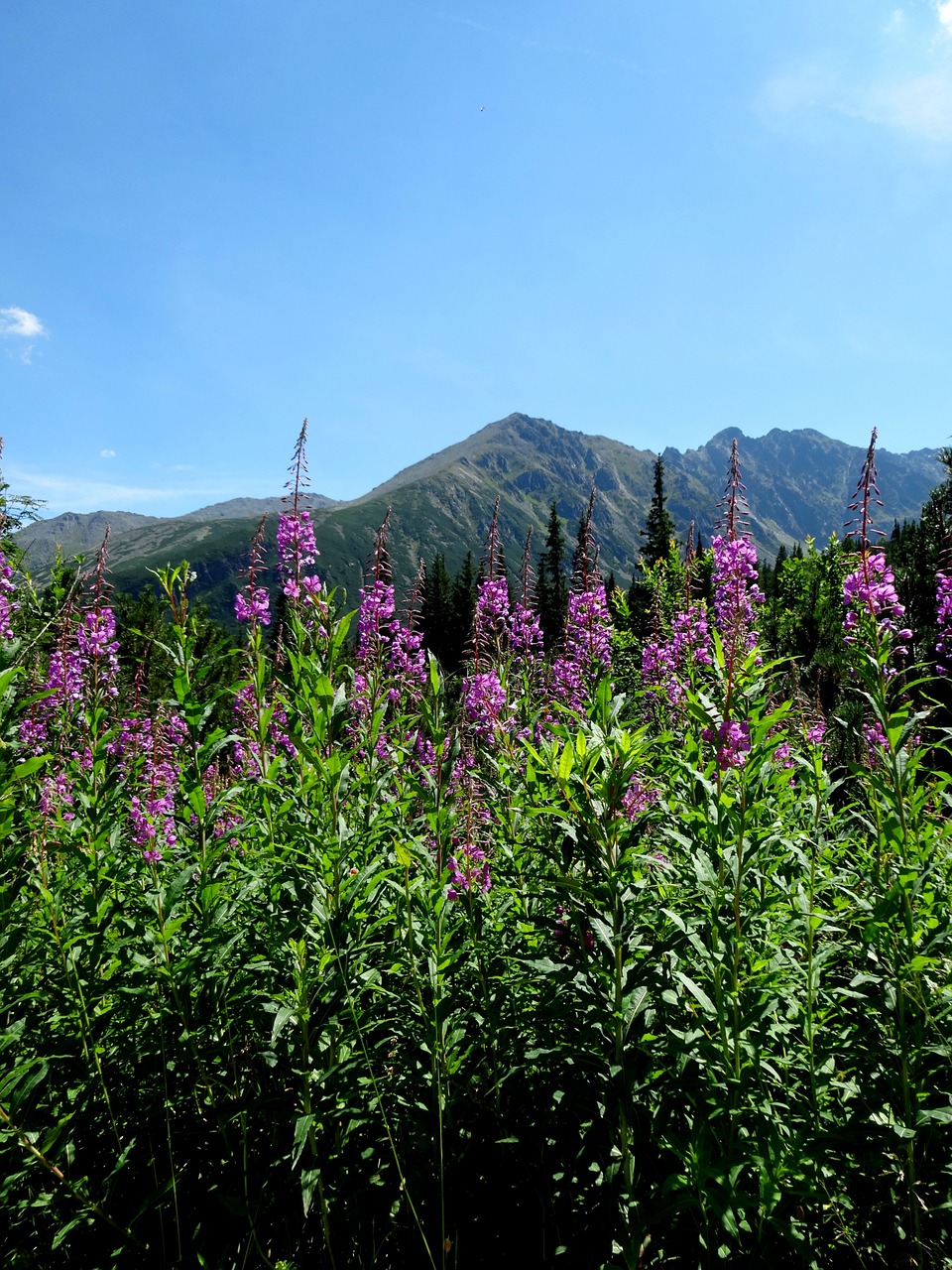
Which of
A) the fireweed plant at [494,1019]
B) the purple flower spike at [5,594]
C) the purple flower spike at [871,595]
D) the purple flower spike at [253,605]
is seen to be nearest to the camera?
the fireweed plant at [494,1019]

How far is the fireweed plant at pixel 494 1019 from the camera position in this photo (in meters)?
2.72

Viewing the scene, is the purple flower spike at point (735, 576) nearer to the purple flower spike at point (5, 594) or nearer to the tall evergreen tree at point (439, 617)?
the purple flower spike at point (5, 594)

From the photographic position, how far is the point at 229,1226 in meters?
3.05

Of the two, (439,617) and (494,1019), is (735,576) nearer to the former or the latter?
(494,1019)

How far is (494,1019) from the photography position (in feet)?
11.0

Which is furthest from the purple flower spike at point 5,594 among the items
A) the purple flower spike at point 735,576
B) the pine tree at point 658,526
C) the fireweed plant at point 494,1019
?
the pine tree at point 658,526

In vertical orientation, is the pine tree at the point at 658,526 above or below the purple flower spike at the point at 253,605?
above

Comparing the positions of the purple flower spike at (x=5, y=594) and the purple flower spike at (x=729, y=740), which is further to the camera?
the purple flower spike at (x=5, y=594)

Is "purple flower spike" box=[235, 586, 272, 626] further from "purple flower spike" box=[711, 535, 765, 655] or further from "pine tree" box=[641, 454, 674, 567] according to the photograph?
"pine tree" box=[641, 454, 674, 567]

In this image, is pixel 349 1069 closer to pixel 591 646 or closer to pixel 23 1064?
pixel 23 1064

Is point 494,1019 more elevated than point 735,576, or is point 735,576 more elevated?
point 735,576

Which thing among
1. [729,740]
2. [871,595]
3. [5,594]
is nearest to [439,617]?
[5,594]

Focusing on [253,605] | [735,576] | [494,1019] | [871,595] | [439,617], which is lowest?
[494,1019]

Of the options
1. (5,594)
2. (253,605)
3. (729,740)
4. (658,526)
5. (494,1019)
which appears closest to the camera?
(729,740)
